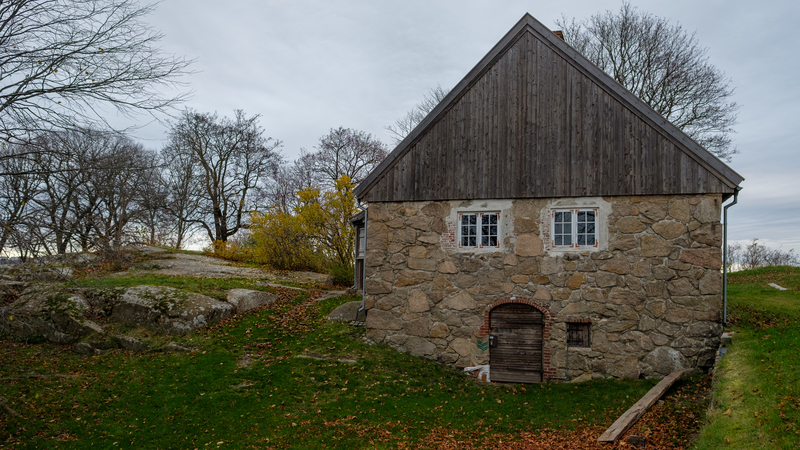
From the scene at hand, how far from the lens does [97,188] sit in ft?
25.9

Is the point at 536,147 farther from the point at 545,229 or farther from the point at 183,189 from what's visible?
the point at 183,189

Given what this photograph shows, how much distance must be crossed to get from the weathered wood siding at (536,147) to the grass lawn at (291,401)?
434 centimetres

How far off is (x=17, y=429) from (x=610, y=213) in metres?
12.5

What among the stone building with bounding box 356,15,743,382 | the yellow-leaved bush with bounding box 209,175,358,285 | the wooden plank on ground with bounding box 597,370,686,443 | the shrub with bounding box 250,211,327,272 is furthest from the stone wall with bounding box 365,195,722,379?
the shrub with bounding box 250,211,327,272

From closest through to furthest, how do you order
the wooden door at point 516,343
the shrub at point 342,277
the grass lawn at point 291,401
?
the grass lawn at point 291,401, the wooden door at point 516,343, the shrub at point 342,277

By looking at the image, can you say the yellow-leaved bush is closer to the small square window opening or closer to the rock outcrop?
the rock outcrop

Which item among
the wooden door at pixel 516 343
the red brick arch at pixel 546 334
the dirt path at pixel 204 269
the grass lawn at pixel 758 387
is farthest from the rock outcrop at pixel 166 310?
the grass lawn at pixel 758 387

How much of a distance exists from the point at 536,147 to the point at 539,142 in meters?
0.14

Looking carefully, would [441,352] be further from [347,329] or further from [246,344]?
[246,344]

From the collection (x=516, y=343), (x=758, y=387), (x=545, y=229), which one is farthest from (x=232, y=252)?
(x=758, y=387)

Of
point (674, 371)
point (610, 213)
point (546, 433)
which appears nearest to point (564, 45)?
point (610, 213)

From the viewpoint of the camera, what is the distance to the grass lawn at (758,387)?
688cm

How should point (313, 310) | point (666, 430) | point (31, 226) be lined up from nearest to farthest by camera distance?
point (31, 226) < point (666, 430) < point (313, 310)

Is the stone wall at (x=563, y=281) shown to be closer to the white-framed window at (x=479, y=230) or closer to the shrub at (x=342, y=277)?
the white-framed window at (x=479, y=230)
